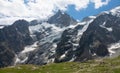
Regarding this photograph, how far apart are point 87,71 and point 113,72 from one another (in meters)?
9.53

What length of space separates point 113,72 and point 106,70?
4.68 m

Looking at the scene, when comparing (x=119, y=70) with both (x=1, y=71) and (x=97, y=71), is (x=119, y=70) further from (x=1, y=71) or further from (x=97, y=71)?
(x=1, y=71)

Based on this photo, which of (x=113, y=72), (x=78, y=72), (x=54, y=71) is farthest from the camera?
(x=54, y=71)

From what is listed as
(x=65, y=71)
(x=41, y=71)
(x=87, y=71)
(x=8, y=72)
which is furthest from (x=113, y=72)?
(x=8, y=72)

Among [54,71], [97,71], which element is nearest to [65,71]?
[54,71]

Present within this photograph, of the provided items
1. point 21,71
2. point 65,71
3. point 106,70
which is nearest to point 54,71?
point 65,71

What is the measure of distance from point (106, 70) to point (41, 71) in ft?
65.3

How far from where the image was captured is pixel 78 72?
8706 centimetres

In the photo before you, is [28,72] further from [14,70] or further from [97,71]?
[97,71]

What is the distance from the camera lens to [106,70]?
3324 inches

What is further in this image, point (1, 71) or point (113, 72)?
point (1, 71)

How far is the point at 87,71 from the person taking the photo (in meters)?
87.5

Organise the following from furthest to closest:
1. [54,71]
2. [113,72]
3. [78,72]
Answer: [54,71]
[78,72]
[113,72]

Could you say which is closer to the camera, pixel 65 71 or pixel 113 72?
pixel 113 72
